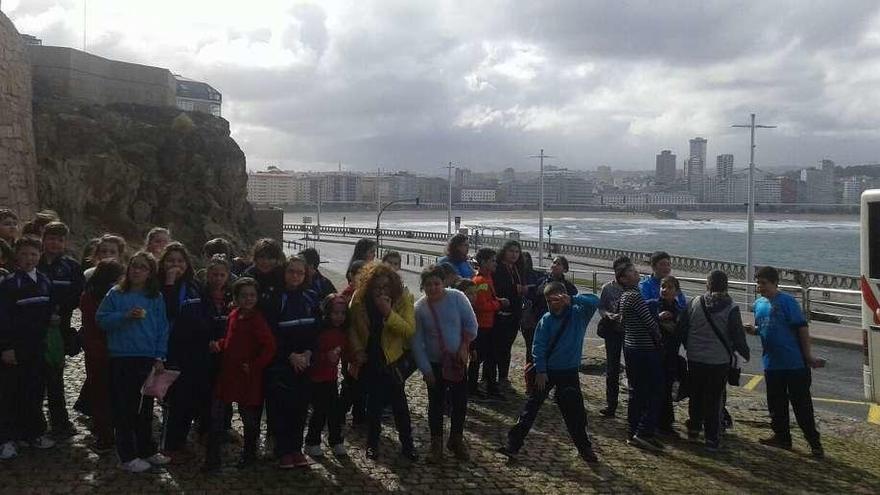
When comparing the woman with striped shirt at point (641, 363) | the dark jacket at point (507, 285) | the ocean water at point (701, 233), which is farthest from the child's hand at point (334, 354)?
the ocean water at point (701, 233)

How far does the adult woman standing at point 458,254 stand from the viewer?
719 centimetres

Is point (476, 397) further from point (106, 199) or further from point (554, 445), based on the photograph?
point (106, 199)

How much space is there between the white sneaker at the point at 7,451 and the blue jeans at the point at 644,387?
459 centimetres

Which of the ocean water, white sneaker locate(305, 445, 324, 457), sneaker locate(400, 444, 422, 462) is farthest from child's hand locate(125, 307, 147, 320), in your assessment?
the ocean water

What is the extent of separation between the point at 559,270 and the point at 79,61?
930 inches

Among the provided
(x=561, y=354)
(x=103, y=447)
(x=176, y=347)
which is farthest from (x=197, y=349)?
(x=561, y=354)

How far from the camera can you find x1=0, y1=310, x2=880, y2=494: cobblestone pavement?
4992mm

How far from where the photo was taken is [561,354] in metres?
5.70

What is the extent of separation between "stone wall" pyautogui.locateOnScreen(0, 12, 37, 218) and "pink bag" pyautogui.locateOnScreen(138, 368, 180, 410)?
1198 cm

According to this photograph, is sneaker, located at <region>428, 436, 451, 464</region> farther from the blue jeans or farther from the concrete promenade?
the blue jeans

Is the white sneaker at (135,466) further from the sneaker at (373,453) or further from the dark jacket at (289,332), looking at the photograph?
the sneaker at (373,453)

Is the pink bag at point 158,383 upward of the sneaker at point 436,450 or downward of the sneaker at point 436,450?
upward

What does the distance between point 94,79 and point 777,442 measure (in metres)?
25.8

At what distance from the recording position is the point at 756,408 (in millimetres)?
8336
